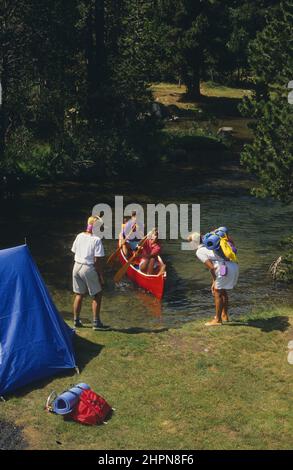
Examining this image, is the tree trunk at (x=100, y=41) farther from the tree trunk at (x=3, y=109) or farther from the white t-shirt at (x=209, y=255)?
the white t-shirt at (x=209, y=255)

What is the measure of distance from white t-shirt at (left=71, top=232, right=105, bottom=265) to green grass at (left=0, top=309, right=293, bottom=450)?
1.61 metres

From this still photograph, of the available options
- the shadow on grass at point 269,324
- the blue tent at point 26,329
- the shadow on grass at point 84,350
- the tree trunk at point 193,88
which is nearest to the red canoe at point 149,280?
the shadow on grass at point 269,324

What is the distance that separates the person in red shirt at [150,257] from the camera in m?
20.7

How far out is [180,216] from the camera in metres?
28.9

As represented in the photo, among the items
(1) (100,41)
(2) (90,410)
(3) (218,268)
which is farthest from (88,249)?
(1) (100,41)

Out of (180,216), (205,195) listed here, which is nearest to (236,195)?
Result: (205,195)

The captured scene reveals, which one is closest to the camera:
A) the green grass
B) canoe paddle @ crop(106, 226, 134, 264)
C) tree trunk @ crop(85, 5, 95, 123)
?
the green grass

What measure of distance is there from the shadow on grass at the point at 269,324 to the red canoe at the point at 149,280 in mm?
4569

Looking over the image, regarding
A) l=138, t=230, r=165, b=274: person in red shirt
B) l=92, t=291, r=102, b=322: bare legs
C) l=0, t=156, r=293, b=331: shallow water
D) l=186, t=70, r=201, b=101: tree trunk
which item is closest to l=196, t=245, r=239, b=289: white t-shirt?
l=92, t=291, r=102, b=322: bare legs

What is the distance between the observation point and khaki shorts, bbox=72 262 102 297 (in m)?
14.7

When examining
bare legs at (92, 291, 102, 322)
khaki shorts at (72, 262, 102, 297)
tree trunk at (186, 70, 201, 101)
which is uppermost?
tree trunk at (186, 70, 201, 101)

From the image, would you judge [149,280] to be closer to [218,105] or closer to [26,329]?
[26,329]

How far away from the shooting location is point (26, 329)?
42.7ft

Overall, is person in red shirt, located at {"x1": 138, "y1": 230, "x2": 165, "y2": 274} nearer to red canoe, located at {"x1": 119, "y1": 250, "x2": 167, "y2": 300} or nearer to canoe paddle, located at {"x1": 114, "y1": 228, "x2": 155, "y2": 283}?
canoe paddle, located at {"x1": 114, "y1": 228, "x2": 155, "y2": 283}
